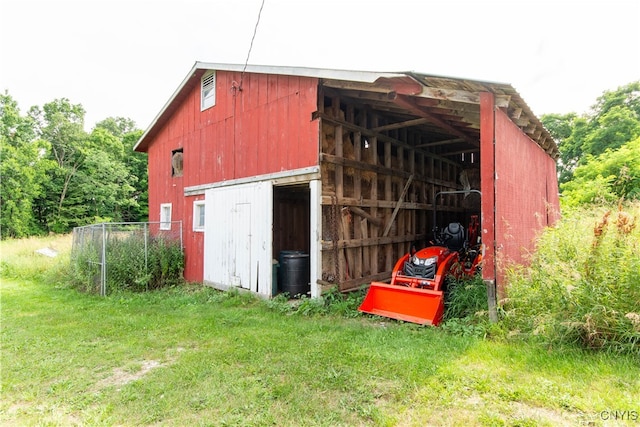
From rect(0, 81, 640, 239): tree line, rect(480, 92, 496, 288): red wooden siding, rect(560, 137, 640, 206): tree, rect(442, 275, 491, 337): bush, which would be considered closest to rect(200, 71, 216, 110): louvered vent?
rect(480, 92, 496, 288): red wooden siding

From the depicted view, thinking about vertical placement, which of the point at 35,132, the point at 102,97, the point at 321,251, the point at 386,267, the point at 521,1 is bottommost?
the point at 386,267

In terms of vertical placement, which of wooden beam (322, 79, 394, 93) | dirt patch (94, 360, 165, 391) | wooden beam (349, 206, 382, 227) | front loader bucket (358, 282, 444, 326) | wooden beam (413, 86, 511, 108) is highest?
wooden beam (322, 79, 394, 93)

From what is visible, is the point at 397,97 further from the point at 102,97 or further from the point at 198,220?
the point at 102,97

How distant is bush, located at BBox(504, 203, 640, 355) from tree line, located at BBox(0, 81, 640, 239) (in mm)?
16426

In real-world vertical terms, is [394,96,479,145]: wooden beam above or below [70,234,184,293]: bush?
above

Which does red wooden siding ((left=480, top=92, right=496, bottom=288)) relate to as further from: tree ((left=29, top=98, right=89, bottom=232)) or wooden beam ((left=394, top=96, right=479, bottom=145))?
tree ((left=29, top=98, right=89, bottom=232))

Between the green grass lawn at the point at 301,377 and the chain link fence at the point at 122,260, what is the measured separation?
2674 mm

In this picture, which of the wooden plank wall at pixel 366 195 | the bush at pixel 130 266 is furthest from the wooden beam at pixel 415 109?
the bush at pixel 130 266

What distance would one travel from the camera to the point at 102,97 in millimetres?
32219

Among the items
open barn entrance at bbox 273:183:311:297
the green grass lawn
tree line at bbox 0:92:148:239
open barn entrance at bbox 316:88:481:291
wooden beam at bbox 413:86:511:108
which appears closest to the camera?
the green grass lawn

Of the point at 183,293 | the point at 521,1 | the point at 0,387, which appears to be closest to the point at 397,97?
the point at 521,1

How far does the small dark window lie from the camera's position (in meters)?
10.1

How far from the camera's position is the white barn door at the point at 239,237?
22.2 ft

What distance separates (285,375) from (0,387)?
8.60ft
